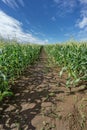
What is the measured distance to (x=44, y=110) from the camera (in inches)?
134

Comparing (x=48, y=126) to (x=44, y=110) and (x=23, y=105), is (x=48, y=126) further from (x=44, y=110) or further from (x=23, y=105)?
(x=23, y=105)

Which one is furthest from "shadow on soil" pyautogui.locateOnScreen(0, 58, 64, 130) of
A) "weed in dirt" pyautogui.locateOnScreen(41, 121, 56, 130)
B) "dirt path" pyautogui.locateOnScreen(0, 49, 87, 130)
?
"weed in dirt" pyautogui.locateOnScreen(41, 121, 56, 130)

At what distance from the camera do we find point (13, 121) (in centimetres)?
306

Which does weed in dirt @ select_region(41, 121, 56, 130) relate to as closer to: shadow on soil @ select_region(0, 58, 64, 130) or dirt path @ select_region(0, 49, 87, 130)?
dirt path @ select_region(0, 49, 87, 130)

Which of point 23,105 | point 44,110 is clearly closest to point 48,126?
point 44,110

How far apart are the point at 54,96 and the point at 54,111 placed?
29.1 inches

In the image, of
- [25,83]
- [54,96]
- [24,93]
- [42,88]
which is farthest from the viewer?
[25,83]

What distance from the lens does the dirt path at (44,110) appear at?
296 centimetres

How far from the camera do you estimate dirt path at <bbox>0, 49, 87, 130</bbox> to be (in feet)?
9.72

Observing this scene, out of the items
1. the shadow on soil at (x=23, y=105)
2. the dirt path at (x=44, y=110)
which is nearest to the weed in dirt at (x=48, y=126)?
the dirt path at (x=44, y=110)

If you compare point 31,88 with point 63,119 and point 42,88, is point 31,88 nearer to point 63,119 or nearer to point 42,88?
point 42,88

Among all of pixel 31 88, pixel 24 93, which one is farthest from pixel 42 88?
pixel 24 93

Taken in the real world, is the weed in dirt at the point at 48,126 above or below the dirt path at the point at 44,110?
below

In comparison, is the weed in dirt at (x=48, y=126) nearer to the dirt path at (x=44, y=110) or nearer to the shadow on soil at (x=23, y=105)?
the dirt path at (x=44, y=110)
